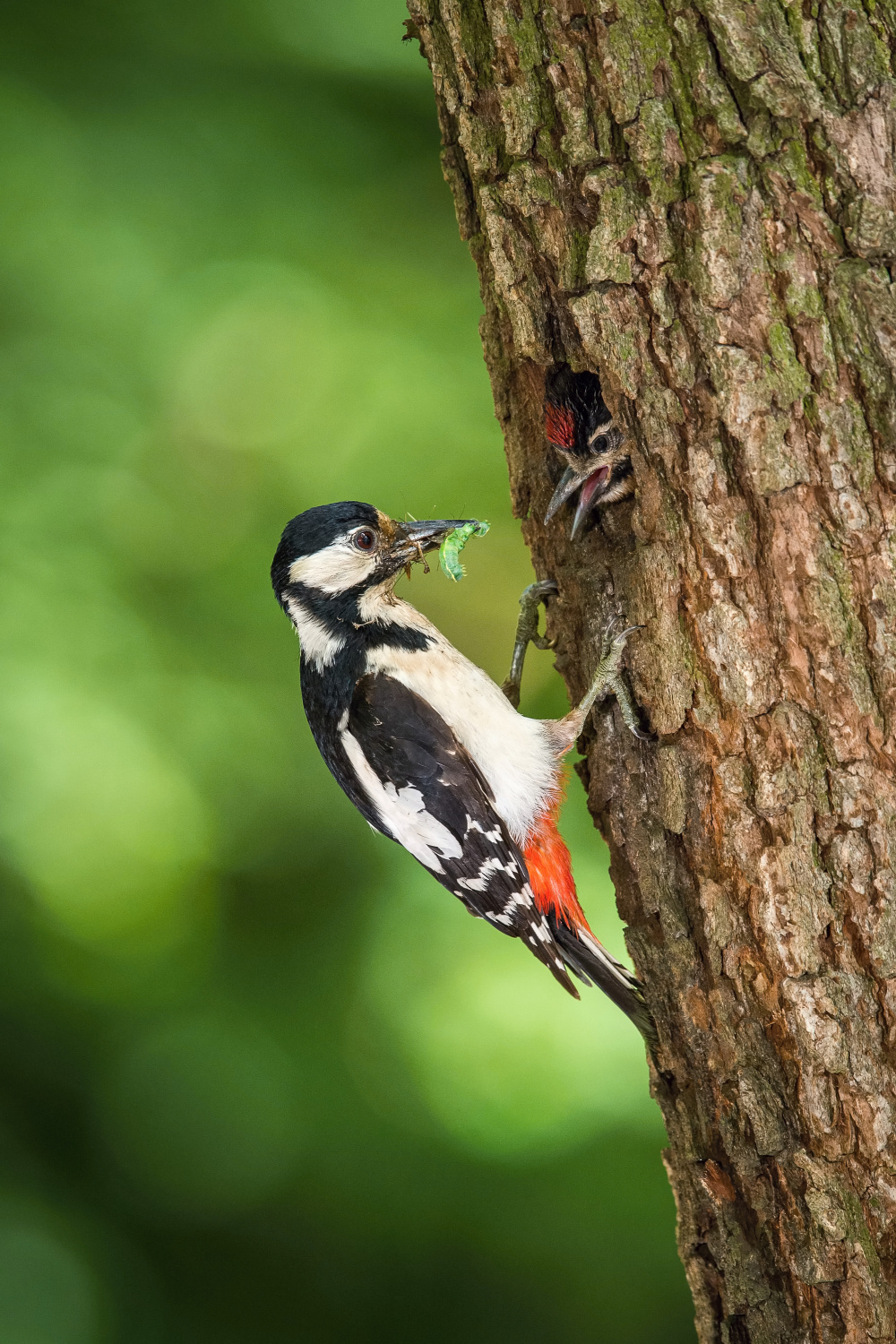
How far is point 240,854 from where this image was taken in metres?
3.22

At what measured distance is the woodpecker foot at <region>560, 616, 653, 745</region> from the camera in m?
1.85

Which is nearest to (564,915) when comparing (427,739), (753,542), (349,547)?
(427,739)

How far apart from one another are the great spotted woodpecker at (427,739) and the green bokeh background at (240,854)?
789 millimetres

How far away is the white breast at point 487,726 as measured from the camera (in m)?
Answer: 2.38

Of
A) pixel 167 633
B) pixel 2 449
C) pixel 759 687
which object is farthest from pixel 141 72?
pixel 759 687

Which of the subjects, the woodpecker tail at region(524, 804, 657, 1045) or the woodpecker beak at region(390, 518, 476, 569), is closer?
the woodpecker tail at region(524, 804, 657, 1045)

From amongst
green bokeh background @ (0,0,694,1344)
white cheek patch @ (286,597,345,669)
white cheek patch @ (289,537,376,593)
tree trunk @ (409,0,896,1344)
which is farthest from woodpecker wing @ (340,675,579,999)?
green bokeh background @ (0,0,694,1344)

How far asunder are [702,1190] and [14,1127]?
2.25 meters

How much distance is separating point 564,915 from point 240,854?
1.18 meters

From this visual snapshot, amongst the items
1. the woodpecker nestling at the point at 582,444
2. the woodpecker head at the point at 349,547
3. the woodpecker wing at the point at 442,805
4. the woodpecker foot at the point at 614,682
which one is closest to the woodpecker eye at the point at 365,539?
the woodpecker head at the point at 349,547

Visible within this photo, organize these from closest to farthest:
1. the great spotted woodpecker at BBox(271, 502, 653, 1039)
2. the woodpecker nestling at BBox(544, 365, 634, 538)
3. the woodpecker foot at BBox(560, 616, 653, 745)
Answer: the woodpecker foot at BBox(560, 616, 653, 745) → the woodpecker nestling at BBox(544, 365, 634, 538) → the great spotted woodpecker at BBox(271, 502, 653, 1039)

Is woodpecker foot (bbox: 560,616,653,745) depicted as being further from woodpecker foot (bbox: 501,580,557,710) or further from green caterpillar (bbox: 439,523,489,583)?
green caterpillar (bbox: 439,523,489,583)

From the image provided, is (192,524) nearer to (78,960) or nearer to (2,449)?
(2,449)

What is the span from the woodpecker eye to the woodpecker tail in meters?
0.74
